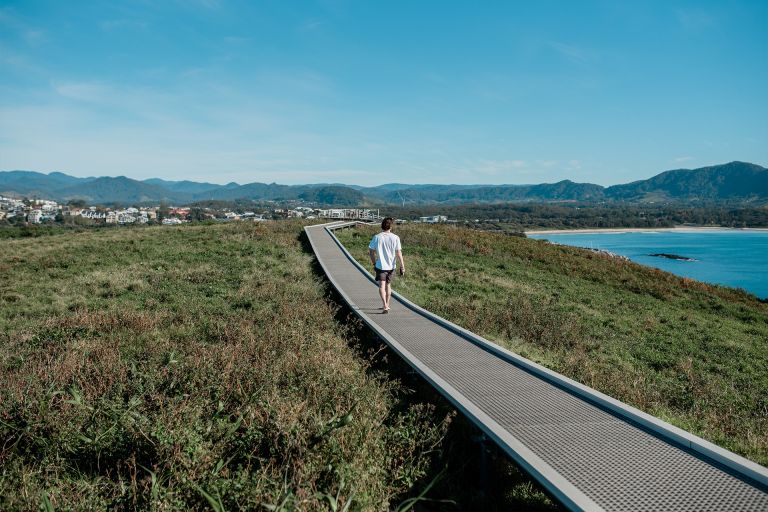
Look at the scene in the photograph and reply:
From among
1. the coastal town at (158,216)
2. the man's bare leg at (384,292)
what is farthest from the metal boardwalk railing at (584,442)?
the coastal town at (158,216)

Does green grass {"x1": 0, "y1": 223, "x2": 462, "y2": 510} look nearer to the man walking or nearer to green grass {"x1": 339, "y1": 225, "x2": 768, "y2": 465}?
the man walking

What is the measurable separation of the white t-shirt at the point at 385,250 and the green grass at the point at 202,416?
158cm

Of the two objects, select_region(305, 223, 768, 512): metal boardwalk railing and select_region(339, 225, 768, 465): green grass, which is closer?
select_region(305, 223, 768, 512): metal boardwalk railing

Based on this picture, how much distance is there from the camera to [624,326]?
14.1m

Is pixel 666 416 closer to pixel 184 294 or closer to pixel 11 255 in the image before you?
pixel 184 294

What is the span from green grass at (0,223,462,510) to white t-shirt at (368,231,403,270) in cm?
158

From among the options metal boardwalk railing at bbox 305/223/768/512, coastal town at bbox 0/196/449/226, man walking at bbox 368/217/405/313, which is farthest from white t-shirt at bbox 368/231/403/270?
coastal town at bbox 0/196/449/226

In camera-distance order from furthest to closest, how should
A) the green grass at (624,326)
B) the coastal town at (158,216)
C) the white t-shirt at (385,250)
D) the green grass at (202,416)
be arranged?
the coastal town at (158,216) → the white t-shirt at (385,250) → the green grass at (624,326) → the green grass at (202,416)

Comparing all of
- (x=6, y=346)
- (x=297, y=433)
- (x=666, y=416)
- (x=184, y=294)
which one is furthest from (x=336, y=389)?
(x=184, y=294)

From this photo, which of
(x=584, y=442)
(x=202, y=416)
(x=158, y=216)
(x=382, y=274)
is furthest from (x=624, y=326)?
(x=158, y=216)

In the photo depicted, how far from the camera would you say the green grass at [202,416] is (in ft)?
11.7

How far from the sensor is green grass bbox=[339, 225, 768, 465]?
7477mm

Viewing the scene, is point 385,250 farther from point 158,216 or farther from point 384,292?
point 158,216

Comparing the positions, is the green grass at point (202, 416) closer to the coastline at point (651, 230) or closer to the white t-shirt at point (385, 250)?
the white t-shirt at point (385, 250)
